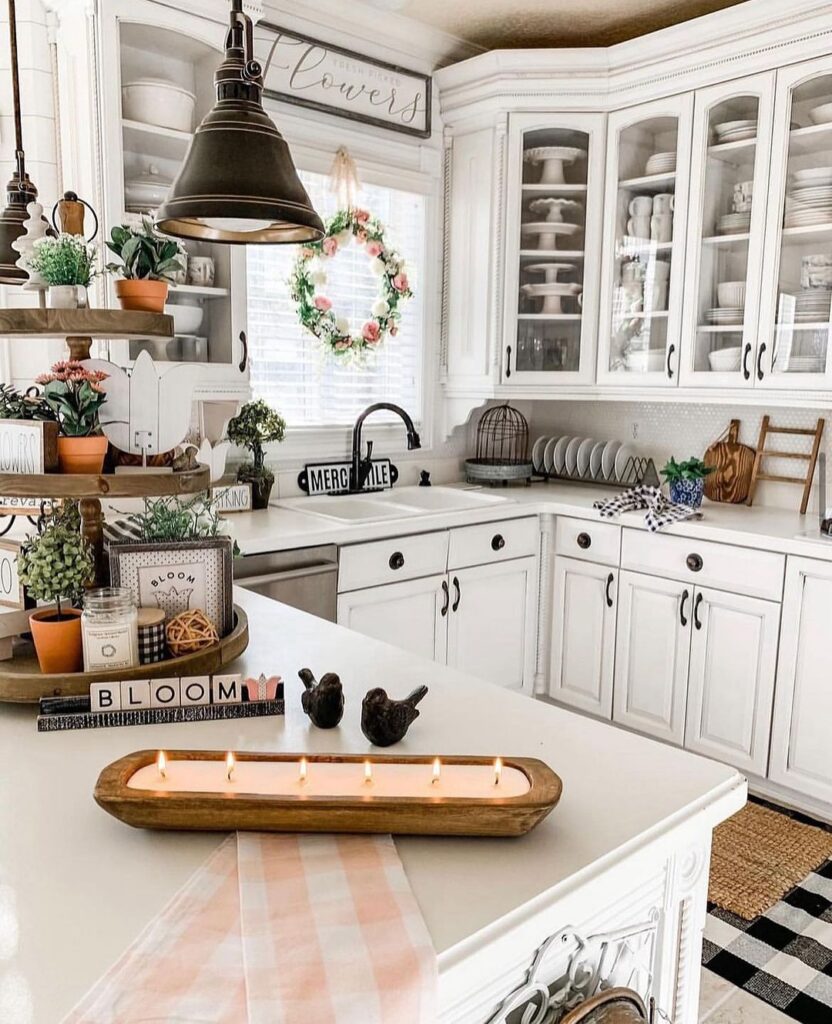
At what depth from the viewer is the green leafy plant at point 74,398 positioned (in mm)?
1381

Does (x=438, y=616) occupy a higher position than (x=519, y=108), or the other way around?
(x=519, y=108)

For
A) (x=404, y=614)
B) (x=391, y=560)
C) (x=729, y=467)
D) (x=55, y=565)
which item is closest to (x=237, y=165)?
(x=55, y=565)

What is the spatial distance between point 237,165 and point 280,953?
1.01m

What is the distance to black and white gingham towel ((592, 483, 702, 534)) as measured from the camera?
3055mm

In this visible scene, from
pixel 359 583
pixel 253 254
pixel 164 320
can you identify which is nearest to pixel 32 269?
pixel 164 320

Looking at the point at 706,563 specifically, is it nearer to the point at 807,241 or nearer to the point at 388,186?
the point at 807,241

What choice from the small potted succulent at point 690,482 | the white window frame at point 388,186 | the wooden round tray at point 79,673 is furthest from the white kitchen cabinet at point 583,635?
the wooden round tray at point 79,673

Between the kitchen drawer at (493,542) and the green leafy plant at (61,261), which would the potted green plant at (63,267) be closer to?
the green leafy plant at (61,261)

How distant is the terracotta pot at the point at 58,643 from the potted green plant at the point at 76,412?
0.25 m

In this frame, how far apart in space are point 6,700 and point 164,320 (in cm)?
68

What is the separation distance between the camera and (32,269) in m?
1.44

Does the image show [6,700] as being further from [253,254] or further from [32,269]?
[253,254]

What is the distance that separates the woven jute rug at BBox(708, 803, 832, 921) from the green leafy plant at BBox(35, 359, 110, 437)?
2081 mm

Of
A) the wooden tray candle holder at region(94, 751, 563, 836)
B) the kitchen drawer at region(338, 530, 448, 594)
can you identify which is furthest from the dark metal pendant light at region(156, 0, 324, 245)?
the kitchen drawer at region(338, 530, 448, 594)
